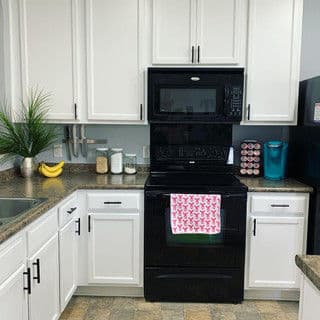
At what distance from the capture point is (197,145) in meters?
3.04

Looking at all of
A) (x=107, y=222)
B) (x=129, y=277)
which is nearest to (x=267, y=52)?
(x=107, y=222)

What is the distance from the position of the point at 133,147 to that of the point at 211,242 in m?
1.08

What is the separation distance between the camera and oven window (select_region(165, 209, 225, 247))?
102 inches

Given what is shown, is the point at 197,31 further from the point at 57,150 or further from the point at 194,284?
the point at 194,284

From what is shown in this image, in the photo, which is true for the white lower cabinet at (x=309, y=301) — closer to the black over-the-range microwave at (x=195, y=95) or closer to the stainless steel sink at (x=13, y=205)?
the stainless steel sink at (x=13, y=205)

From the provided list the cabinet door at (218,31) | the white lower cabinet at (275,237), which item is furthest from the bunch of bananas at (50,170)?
the white lower cabinet at (275,237)

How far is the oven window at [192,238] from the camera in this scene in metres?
2.59

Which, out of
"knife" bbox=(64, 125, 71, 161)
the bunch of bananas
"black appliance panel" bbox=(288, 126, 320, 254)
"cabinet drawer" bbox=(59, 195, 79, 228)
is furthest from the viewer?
"knife" bbox=(64, 125, 71, 161)

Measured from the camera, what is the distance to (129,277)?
267 cm

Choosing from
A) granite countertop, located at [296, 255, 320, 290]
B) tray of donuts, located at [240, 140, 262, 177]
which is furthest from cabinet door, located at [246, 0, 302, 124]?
granite countertop, located at [296, 255, 320, 290]

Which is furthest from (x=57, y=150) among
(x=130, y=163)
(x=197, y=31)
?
(x=197, y=31)

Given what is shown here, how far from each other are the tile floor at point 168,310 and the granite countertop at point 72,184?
2.78 ft

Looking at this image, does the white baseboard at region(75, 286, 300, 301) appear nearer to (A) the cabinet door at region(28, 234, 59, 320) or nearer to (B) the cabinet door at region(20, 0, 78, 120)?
(A) the cabinet door at region(28, 234, 59, 320)

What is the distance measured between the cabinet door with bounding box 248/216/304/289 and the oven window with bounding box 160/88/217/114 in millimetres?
884
